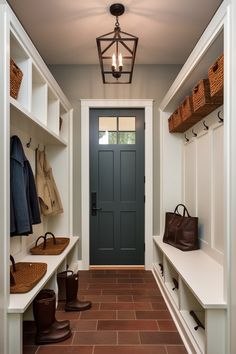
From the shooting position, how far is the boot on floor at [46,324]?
2201mm

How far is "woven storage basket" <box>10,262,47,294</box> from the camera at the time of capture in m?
2.01

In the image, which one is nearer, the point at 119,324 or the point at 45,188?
the point at 119,324

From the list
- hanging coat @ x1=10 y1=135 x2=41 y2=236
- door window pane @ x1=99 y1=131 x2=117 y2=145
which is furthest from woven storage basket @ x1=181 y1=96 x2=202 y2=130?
hanging coat @ x1=10 y1=135 x2=41 y2=236

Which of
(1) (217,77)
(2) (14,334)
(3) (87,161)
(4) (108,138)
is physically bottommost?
(2) (14,334)

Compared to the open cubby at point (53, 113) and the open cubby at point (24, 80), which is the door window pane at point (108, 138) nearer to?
the open cubby at point (53, 113)

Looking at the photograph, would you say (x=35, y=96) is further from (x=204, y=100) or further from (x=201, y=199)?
(x=201, y=199)

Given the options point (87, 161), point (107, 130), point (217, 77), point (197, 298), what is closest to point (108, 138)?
point (107, 130)

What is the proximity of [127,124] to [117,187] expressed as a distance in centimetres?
87

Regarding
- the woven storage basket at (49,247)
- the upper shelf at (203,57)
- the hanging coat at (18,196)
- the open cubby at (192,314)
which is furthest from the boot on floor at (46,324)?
the upper shelf at (203,57)

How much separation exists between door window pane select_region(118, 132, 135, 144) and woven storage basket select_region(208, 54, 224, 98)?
6.38 ft

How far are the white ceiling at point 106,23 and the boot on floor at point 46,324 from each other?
8.22ft

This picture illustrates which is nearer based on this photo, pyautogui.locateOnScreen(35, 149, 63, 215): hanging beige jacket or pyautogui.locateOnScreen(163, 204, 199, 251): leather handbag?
pyautogui.locateOnScreen(163, 204, 199, 251): leather handbag

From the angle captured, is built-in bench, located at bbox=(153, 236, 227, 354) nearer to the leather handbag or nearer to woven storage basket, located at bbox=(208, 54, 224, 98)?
the leather handbag

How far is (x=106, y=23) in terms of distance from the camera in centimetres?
300
